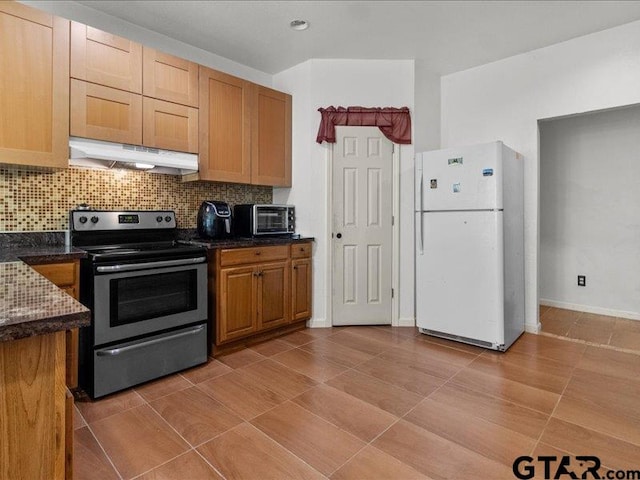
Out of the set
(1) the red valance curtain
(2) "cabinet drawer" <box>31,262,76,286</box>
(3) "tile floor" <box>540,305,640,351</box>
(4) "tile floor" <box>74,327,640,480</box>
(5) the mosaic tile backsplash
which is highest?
(1) the red valance curtain

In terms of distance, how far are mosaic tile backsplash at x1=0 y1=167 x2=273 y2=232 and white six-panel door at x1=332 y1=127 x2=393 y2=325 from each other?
47.7 inches

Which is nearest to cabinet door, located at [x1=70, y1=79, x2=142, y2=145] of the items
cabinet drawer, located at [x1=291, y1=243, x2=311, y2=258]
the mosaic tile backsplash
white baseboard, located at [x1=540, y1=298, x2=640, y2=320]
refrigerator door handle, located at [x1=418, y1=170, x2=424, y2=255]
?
the mosaic tile backsplash

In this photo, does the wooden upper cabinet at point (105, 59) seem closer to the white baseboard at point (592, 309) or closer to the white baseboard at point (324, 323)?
the white baseboard at point (324, 323)

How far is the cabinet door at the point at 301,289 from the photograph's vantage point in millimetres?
3320

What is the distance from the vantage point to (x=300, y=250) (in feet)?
11.1

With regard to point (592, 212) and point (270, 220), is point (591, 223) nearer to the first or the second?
point (592, 212)

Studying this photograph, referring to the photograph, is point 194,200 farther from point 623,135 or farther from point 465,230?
point 623,135

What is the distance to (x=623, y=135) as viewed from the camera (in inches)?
149

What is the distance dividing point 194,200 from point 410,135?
214cm

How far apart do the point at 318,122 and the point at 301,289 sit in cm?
164

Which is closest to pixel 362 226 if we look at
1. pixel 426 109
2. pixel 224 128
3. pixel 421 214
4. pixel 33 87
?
pixel 421 214

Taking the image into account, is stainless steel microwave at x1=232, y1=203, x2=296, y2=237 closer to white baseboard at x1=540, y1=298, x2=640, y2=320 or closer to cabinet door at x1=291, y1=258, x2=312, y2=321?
cabinet door at x1=291, y1=258, x2=312, y2=321

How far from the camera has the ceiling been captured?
258cm

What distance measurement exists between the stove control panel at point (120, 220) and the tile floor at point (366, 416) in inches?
44.4
